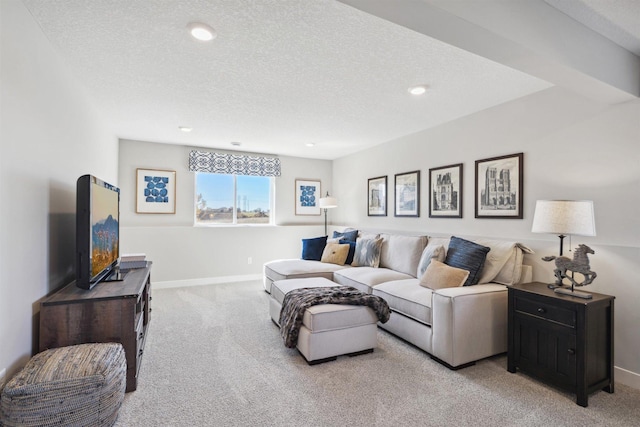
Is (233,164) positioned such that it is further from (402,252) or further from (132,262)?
(402,252)

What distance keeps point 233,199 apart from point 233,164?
67 cm

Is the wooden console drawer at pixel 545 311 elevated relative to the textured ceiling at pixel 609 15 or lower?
lower

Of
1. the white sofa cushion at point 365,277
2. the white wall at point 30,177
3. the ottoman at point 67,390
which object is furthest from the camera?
the white sofa cushion at point 365,277

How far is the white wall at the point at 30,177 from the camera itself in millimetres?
1677

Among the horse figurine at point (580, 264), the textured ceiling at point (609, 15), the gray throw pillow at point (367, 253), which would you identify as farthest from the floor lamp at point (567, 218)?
the gray throw pillow at point (367, 253)

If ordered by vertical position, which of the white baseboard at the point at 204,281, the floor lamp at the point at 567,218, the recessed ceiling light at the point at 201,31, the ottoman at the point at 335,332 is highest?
the recessed ceiling light at the point at 201,31

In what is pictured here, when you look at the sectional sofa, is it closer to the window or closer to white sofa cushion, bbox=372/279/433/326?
white sofa cushion, bbox=372/279/433/326

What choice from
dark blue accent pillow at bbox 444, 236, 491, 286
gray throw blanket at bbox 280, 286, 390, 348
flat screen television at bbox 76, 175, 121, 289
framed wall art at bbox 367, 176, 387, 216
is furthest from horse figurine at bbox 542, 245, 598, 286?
flat screen television at bbox 76, 175, 121, 289

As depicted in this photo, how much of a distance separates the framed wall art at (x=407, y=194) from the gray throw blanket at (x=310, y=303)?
2.01m

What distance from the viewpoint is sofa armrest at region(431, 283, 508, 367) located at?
8.51 ft

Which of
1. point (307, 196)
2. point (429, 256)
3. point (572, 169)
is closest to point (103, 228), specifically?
point (429, 256)

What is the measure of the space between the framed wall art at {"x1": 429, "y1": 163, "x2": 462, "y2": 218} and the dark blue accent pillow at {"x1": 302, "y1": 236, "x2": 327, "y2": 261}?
184 centimetres

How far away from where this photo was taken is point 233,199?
20.0 feet

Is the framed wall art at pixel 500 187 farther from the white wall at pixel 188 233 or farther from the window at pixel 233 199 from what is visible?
the window at pixel 233 199
